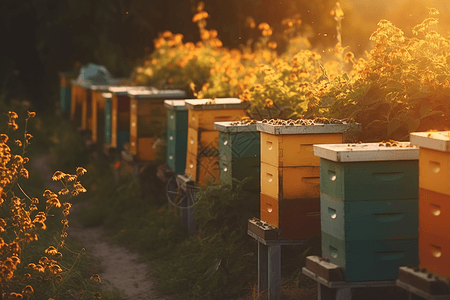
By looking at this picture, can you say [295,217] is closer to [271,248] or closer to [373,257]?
[271,248]

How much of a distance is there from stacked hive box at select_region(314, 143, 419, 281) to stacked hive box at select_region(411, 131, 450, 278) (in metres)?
0.35

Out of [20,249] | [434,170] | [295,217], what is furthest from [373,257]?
[20,249]

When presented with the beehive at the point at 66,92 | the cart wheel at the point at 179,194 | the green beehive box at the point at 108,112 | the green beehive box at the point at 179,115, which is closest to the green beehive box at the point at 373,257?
the cart wheel at the point at 179,194

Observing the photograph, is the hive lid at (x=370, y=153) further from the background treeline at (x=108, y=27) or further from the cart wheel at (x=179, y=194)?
the background treeline at (x=108, y=27)

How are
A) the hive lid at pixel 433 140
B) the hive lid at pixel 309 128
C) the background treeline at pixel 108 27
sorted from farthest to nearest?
the background treeline at pixel 108 27 → the hive lid at pixel 309 128 → the hive lid at pixel 433 140

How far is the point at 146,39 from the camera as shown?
23.1 metres

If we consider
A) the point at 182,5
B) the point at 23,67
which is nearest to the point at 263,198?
the point at 182,5

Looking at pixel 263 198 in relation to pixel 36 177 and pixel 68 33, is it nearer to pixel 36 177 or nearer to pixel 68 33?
pixel 36 177

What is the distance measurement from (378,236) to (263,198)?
1367 mm

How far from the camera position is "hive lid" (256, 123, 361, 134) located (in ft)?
17.0

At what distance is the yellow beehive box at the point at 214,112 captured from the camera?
24.2 ft

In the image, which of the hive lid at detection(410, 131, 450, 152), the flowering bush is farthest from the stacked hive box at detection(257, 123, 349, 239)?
the flowering bush

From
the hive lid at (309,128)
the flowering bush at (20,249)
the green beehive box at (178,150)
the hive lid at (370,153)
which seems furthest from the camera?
the green beehive box at (178,150)

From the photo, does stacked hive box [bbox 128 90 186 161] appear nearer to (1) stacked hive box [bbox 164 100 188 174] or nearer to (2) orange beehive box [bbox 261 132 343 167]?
(1) stacked hive box [bbox 164 100 188 174]
